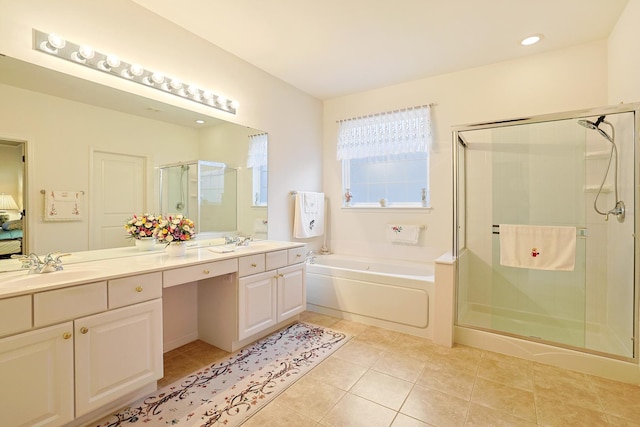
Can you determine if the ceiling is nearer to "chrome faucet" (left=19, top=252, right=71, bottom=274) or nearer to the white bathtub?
"chrome faucet" (left=19, top=252, right=71, bottom=274)

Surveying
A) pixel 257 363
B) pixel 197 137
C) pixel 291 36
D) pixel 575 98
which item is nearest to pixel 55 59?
pixel 197 137

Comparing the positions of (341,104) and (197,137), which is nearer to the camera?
(197,137)

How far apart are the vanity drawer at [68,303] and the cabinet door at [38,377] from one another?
0.15 feet

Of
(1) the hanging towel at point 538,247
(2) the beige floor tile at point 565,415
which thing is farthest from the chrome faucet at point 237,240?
(2) the beige floor tile at point 565,415

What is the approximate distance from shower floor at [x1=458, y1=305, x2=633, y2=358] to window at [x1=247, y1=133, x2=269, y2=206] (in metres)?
2.17

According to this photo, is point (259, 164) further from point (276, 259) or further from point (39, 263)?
point (39, 263)

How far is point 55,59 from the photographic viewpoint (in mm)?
1782

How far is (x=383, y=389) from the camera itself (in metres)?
1.88

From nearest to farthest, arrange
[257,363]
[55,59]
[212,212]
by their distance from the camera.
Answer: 1. [55,59]
2. [257,363]
3. [212,212]

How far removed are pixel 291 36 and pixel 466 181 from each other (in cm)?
213

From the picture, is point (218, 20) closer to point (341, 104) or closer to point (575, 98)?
point (341, 104)

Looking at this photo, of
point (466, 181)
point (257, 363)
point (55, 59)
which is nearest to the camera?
point (55, 59)

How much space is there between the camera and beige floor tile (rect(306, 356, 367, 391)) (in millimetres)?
1956

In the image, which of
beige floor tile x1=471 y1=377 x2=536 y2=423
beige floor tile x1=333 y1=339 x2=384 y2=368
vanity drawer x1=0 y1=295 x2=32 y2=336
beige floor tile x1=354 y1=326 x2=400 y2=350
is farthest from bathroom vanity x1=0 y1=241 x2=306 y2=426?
beige floor tile x1=471 y1=377 x2=536 y2=423
